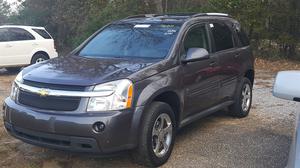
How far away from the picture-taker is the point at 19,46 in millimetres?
13812

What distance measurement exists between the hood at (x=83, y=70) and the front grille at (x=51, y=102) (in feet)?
0.56

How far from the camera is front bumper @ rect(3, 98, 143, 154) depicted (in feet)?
14.4

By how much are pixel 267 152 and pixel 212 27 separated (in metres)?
2.02

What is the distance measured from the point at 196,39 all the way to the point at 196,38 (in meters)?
0.02

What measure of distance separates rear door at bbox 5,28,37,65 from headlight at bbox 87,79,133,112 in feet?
32.3

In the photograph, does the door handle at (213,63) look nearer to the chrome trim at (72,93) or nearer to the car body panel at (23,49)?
the chrome trim at (72,93)

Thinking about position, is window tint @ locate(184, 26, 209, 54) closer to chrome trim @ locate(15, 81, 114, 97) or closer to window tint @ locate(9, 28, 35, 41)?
chrome trim @ locate(15, 81, 114, 97)

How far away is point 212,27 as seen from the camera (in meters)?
6.52

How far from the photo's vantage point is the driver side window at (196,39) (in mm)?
5815

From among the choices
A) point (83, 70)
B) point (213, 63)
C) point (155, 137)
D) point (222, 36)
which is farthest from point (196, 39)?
point (83, 70)

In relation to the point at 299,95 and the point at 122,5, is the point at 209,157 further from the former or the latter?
the point at 122,5

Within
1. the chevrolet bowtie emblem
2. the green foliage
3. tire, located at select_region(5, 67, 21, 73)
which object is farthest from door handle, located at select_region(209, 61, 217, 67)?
the green foliage

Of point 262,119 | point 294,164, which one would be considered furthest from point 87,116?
point 262,119

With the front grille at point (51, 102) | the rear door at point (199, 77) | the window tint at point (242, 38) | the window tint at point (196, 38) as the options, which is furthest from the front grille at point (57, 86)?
the window tint at point (242, 38)
